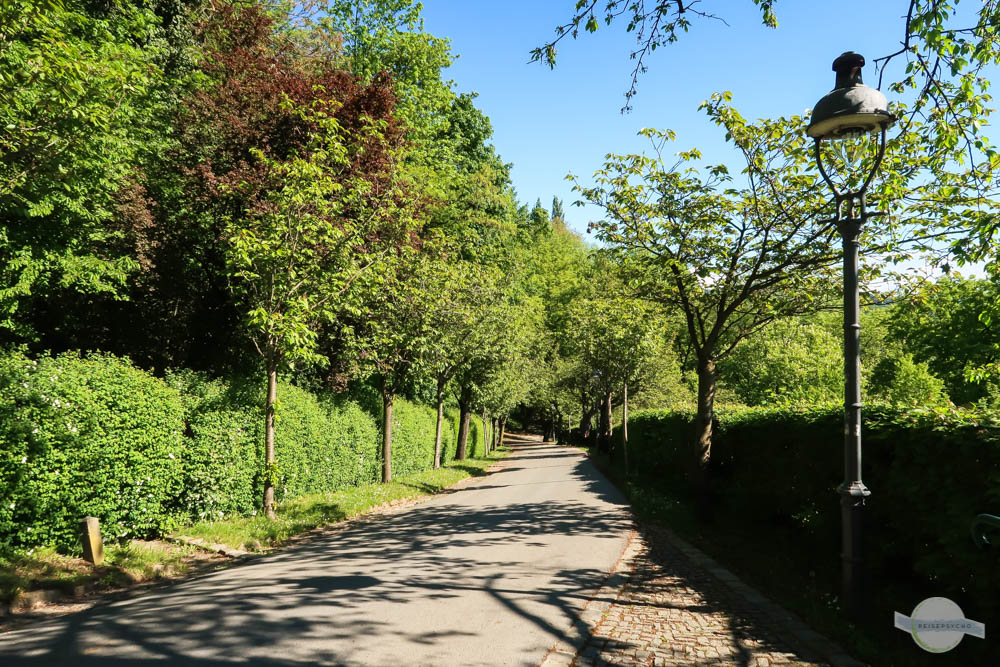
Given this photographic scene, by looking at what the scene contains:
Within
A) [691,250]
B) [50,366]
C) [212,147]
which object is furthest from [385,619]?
[212,147]

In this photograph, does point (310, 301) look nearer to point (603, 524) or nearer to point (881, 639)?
point (603, 524)

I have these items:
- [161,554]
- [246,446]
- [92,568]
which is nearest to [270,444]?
[246,446]

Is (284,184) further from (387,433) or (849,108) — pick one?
(849,108)

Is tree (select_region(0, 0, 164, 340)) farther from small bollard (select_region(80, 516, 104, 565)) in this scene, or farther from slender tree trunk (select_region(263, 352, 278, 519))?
small bollard (select_region(80, 516, 104, 565))

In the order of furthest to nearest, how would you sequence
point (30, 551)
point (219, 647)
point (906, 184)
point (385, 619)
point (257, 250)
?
point (257, 250)
point (906, 184)
point (30, 551)
point (385, 619)
point (219, 647)

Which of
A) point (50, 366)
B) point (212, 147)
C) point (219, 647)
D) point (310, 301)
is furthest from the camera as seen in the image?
point (212, 147)

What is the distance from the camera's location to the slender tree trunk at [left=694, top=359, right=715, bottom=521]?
33.9 ft

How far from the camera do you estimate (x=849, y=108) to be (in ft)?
16.8

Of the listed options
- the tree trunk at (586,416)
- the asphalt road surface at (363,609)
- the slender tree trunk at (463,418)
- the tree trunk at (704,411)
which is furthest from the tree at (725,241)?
the tree trunk at (586,416)

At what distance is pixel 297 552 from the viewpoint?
28.6 feet

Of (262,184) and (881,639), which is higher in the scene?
(262,184)

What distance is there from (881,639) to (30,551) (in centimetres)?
908

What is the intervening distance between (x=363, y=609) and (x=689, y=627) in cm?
314

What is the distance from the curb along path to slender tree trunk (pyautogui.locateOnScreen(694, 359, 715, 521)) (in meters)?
3.05
